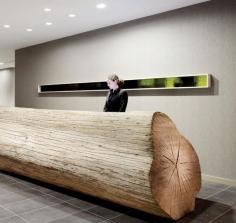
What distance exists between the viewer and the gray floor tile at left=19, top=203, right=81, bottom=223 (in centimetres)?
256

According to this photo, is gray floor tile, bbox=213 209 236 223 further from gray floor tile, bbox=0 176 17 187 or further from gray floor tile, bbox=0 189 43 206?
gray floor tile, bbox=0 176 17 187

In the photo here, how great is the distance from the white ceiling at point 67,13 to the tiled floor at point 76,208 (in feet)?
8.96

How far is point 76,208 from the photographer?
2846 millimetres

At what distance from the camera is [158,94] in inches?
188

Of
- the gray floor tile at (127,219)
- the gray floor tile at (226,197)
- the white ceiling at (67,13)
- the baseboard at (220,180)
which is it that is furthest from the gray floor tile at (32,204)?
the white ceiling at (67,13)

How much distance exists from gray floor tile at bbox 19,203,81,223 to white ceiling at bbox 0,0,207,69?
298 cm

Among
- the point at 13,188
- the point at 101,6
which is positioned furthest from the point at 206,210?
the point at 101,6

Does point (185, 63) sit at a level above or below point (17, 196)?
above

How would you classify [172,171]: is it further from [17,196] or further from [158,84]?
[158,84]

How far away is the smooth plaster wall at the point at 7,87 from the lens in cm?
1296

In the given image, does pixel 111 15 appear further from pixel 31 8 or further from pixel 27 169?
pixel 27 169

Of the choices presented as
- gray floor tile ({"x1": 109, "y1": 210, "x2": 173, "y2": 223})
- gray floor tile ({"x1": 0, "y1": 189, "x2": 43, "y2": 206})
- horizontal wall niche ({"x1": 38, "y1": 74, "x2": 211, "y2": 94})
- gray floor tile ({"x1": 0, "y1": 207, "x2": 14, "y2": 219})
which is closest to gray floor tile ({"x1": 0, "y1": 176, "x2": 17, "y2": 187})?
gray floor tile ({"x1": 0, "y1": 189, "x2": 43, "y2": 206})

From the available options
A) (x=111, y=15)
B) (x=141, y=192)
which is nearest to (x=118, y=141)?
(x=141, y=192)

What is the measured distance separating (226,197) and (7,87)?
39.6 ft
